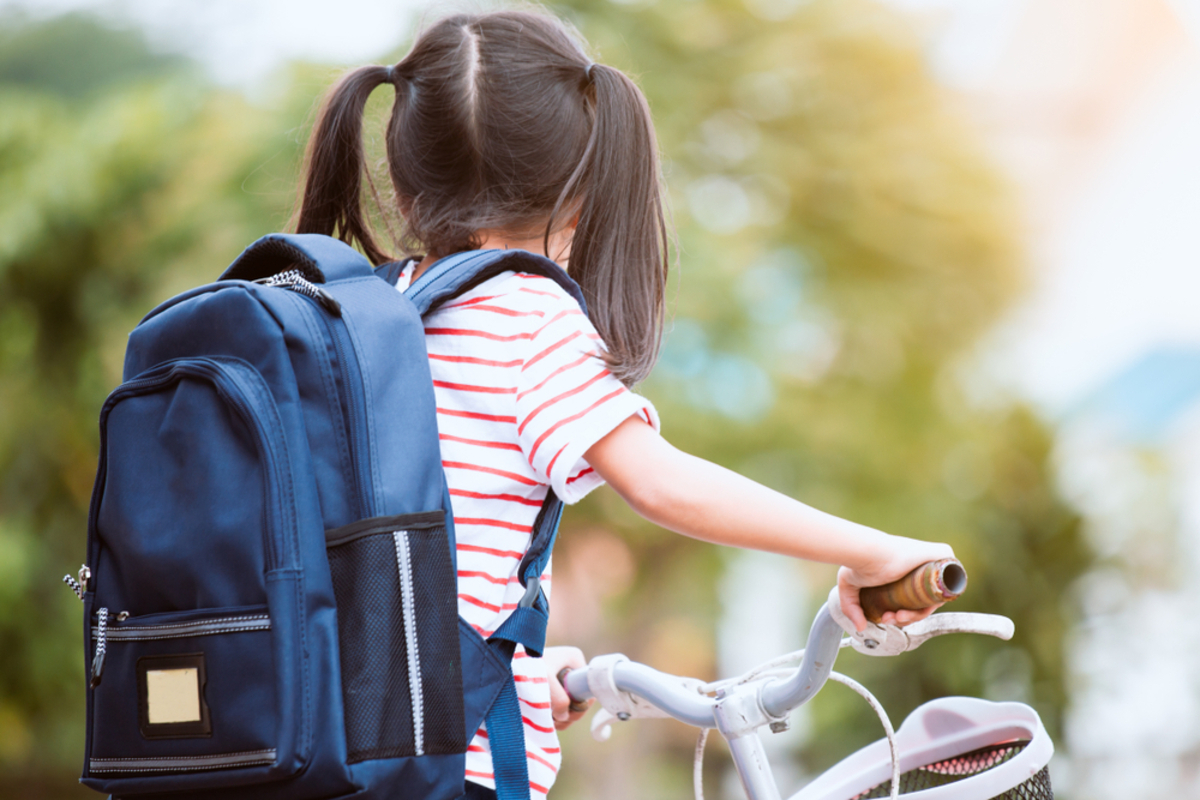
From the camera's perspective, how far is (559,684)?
147 cm

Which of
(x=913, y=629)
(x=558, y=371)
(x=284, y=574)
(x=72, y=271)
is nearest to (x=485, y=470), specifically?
(x=558, y=371)

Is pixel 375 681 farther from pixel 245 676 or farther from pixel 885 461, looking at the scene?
pixel 885 461

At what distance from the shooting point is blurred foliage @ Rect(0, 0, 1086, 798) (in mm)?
5660

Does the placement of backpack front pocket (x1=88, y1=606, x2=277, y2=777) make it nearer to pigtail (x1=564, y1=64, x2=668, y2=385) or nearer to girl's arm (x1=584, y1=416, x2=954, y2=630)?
girl's arm (x1=584, y1=416, x2=954, y2=630)

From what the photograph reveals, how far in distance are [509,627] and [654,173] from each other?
0.59 meters

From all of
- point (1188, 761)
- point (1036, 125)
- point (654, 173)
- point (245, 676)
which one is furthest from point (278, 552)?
point (1036, 125)

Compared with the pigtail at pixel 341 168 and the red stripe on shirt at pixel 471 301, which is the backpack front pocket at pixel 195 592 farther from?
the pigtail at pixel 341 168

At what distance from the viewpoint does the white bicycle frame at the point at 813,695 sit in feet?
3.55

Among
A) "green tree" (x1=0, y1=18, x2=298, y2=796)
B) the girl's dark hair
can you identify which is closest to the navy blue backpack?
the girl's dark hair

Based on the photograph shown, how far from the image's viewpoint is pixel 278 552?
935 millimetres

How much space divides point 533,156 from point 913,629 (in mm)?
675

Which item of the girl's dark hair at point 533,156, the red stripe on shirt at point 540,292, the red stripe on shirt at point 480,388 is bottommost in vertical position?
the red stripe on shirt at point 480,388

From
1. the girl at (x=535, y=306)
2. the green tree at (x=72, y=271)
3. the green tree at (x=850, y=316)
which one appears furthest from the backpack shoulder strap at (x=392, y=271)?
the green tree at (x=850, y=316)

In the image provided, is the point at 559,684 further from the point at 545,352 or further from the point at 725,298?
the point at 725,298
